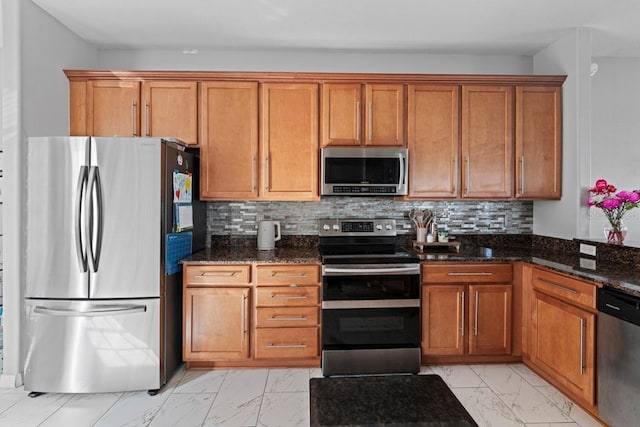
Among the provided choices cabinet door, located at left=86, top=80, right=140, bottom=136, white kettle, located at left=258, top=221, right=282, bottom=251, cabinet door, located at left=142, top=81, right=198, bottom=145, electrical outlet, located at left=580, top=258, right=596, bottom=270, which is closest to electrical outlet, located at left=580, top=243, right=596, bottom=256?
electrical outlet, located at left=580, top=258, right=596, bottom=270

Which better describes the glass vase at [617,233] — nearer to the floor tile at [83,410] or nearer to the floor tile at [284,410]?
the floor tile at [284,410]

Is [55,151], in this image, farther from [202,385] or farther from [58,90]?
[202,385]

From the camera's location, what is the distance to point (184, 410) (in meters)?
2.43

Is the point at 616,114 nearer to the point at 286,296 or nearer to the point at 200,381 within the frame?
the point at 286,296

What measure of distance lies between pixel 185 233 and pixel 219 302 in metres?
0.61

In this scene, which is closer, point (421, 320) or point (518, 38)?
point (421, 320)

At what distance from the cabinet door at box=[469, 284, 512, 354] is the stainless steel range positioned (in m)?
0.45

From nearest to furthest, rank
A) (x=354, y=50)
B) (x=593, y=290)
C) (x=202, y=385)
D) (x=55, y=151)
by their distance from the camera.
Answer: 1. (x=593, y=290)
2. (x=55, y=151)
3. (x=202, y=385)
4. (x=354, y=50)

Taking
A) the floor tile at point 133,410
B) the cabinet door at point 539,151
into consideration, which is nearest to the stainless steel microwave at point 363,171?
the cabinet door at point 539,151

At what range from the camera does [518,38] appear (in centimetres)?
330

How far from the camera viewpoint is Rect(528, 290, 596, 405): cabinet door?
228 cm

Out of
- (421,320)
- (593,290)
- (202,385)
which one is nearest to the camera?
(593,290)

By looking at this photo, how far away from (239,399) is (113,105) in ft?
8.29

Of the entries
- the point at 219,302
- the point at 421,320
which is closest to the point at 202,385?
the point at 219,302
